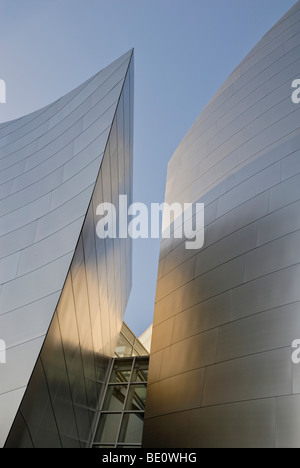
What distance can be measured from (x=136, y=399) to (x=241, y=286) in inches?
351

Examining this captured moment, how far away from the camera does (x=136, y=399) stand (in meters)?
15.5

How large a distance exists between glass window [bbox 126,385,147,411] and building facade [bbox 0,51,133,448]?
1175 mm

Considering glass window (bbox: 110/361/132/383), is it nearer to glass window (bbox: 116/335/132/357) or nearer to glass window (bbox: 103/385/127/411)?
glass window (bbox: 103/385/127/411)

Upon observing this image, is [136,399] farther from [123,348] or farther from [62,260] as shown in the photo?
[62,260]

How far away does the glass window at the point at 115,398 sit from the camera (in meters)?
14.9

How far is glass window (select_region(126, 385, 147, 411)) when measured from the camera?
1505cm

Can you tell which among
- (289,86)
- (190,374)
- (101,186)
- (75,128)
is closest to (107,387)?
(190,374)

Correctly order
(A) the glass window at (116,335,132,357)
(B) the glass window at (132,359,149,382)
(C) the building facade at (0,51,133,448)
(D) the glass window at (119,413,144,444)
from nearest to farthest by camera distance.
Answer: (C) the building facade at (0,51,133,448), (D) the glass window at (119,413,144,444), (B) the glass window at (132,359,149,382), (A) the glass window at (116,335,132,357)

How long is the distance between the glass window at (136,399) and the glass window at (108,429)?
701mm

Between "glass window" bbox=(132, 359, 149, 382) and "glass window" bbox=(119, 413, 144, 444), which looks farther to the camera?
"glass window" bbox=(132, 359, 149, 382)

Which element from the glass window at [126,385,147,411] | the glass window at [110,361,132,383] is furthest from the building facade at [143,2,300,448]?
the glass window at [110,361,132,383]

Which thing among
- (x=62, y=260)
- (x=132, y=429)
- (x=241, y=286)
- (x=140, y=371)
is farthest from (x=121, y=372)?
(x=62, y=260)

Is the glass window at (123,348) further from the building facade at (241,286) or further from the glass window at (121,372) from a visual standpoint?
the building facade at (241,286)

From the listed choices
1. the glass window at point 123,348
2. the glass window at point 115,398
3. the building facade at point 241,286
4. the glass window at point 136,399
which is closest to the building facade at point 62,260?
the glass window at point 115,398
